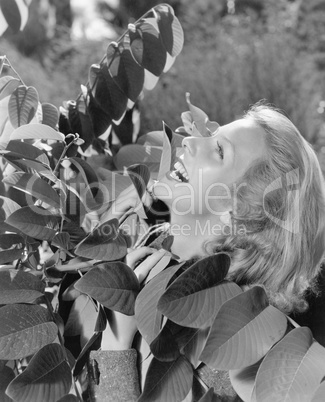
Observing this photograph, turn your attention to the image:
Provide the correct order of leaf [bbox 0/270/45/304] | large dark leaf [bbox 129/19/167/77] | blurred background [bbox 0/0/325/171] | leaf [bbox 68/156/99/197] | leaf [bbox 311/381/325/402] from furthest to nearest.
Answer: blurred background [bbox 0/0/325/171], large dark leaf [bbox 129/19/167/77], leaf [bbox 68/156/99/197], leaf [bbox 0/270/45/304], leaf [bbox 311/381/325/402]

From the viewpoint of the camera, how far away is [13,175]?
64 centimetres

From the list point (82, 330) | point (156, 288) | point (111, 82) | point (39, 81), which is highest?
point (111, 82)

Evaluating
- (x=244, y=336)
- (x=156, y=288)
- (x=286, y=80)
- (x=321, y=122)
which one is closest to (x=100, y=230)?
(x=156, y=288)

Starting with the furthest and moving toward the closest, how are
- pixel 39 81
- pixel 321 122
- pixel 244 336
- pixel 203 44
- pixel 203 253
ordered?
pixel 203 44 < pixel 39 81 < pixel 321 122 < pixel 203 253 < pixel 244 336

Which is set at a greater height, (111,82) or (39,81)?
(111,82)

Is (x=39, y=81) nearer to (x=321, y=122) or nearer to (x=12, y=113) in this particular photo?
(x=321, y=122)

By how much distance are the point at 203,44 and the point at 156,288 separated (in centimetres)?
412

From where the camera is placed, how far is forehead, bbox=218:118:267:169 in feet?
2.56

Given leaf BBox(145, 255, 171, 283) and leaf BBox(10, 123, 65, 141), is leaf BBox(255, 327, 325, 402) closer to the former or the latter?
leaf BBox(145, 255, 171, 283)

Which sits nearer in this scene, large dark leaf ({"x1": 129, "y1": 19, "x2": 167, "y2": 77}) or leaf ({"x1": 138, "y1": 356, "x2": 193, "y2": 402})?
leaf ({"x1": 138, "y1": 356, "x2": 193, "y2": 402})

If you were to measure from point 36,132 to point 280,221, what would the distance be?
0.32m

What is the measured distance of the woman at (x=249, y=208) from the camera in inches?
28.6

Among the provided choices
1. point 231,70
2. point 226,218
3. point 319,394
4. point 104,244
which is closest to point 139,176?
point 104,244

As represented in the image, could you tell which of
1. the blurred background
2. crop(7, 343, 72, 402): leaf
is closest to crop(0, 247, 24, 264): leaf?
crop(7, 343, 72, 402): leaf
